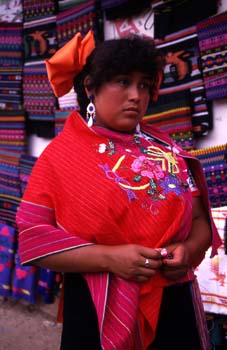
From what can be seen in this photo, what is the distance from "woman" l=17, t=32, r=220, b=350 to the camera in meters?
1.35

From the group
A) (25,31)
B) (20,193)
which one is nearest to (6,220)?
(20,193)

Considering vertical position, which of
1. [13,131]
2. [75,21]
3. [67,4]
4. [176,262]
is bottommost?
[176,262]

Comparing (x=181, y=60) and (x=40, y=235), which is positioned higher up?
(x=181, y=60)

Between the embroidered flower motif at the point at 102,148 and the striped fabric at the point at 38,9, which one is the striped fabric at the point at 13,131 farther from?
the embroidered flower motif at the point at 102,148

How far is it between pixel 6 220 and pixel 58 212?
260 centimetres

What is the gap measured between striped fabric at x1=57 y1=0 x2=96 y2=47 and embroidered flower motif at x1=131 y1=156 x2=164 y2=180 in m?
1.87

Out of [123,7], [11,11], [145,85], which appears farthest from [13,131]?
[145,85]

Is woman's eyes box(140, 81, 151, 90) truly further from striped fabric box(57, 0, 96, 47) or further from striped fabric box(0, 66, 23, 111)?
striped fabric box(0, 66, 23, 111)

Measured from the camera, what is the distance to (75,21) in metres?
3.09

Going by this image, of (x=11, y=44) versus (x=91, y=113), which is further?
(x=11, y=44)

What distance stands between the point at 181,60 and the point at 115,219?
170 cm

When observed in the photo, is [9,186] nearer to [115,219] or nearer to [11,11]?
[11,11]

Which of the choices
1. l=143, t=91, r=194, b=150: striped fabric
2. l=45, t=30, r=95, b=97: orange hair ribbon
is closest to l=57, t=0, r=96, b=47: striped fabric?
l=143, t=91, r=194, b=150: striped fabric

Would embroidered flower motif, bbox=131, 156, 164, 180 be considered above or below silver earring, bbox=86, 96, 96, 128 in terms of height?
below
